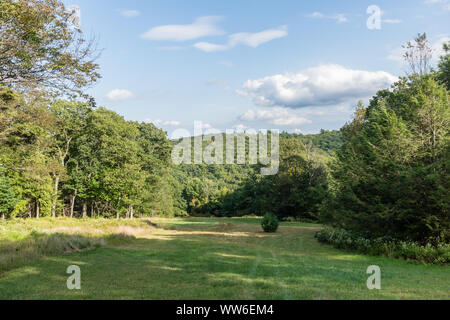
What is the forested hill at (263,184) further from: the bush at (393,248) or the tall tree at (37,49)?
the tall tree at (37,49)

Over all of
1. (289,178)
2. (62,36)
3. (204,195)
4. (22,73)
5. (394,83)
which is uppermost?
(394,83)

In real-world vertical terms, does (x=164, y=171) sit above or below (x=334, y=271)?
above

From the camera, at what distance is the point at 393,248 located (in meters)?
13.7

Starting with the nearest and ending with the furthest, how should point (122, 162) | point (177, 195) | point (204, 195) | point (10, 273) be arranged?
1. point (10, 273)
2. point (122, 162)
3. point (177, 195)
4. point (204, 195)

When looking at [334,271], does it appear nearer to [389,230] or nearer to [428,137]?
[389,230]

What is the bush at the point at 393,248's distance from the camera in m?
12.0

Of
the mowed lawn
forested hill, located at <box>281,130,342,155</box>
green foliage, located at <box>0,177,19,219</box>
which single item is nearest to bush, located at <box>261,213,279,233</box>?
the mowed lawn

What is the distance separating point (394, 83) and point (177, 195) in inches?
2227

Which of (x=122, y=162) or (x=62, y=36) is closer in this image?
(x=62, y=36)

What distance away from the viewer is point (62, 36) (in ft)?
33.5

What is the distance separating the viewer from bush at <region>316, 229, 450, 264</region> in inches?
473

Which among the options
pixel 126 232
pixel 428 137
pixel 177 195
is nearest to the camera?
pixel 428 137

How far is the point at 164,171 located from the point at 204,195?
3000 centimetres

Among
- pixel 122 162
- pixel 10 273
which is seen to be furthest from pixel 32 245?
pixel 122 162
